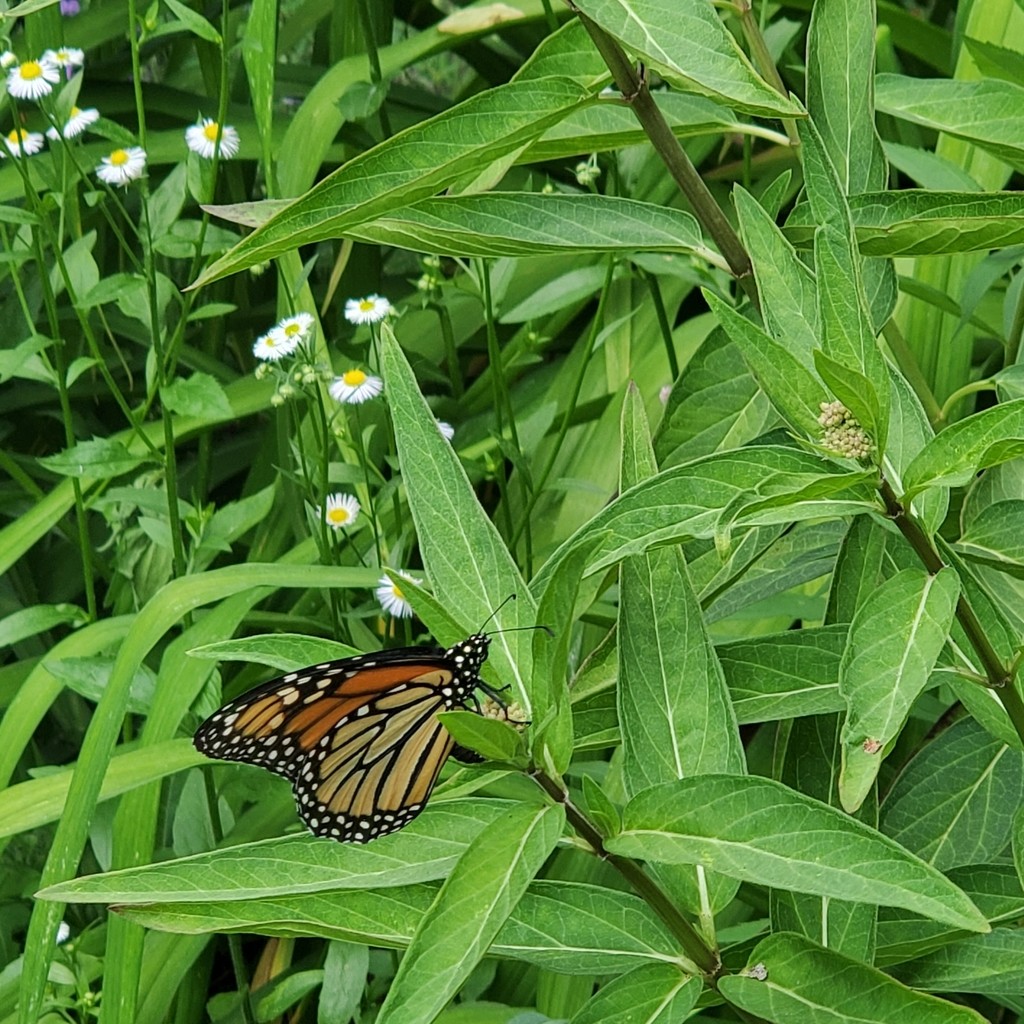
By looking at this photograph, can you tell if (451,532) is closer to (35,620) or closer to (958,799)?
(958,799)

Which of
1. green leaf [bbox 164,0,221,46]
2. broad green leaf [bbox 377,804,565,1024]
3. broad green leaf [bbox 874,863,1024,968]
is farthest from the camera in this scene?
green leaf [bbox 164,0,221,46]

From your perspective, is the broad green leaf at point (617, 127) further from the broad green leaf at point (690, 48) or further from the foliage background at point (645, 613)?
the broad green leaf at point (690, 48)

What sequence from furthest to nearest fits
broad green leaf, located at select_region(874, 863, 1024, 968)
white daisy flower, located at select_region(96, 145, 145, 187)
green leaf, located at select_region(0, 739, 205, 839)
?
1. white daisy flower, located at select_region(96, 145, 145, 187)
2. green leaf, located at select_region(0, 739, 205, 839)
3. broad green leaf, located at select_region(874, 863, 1024, 968)

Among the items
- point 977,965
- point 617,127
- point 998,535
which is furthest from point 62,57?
point 977,965

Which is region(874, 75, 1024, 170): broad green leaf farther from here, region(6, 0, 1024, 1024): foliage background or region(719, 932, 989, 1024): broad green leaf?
region(719, 932, 989, 1024): broad green leaf

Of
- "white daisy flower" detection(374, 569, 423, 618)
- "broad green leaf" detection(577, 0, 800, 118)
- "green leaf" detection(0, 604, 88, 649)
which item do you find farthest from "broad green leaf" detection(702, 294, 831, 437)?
"green leaf" detection(0, 604, 88, 649)

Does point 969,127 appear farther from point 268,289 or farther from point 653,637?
point 268,289
